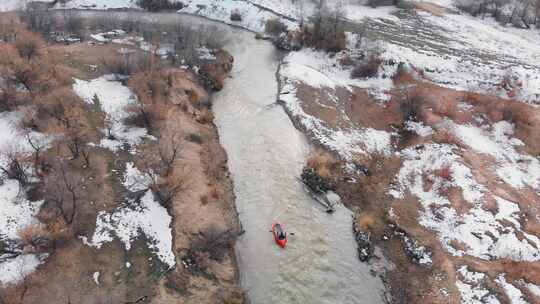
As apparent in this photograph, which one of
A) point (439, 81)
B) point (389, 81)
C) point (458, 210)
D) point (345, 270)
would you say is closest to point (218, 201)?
point (345, 270)

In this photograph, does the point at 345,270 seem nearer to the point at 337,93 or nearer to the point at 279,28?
the point at 337,93

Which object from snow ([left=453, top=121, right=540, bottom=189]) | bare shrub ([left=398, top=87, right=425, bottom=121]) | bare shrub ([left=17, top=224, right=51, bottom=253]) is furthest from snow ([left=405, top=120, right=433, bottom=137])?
bare shrub ([left=17, top=224, right=51, bottom=253])

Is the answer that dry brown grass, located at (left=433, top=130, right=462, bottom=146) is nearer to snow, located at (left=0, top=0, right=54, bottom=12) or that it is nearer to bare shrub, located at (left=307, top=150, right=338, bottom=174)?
bare shrub, located at (left=307, top=150, right=338, bottom=174)

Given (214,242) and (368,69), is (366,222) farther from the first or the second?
(368,69)

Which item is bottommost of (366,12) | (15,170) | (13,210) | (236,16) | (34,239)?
(34,239)

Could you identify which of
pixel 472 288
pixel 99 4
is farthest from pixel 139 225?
pixel 99 4
